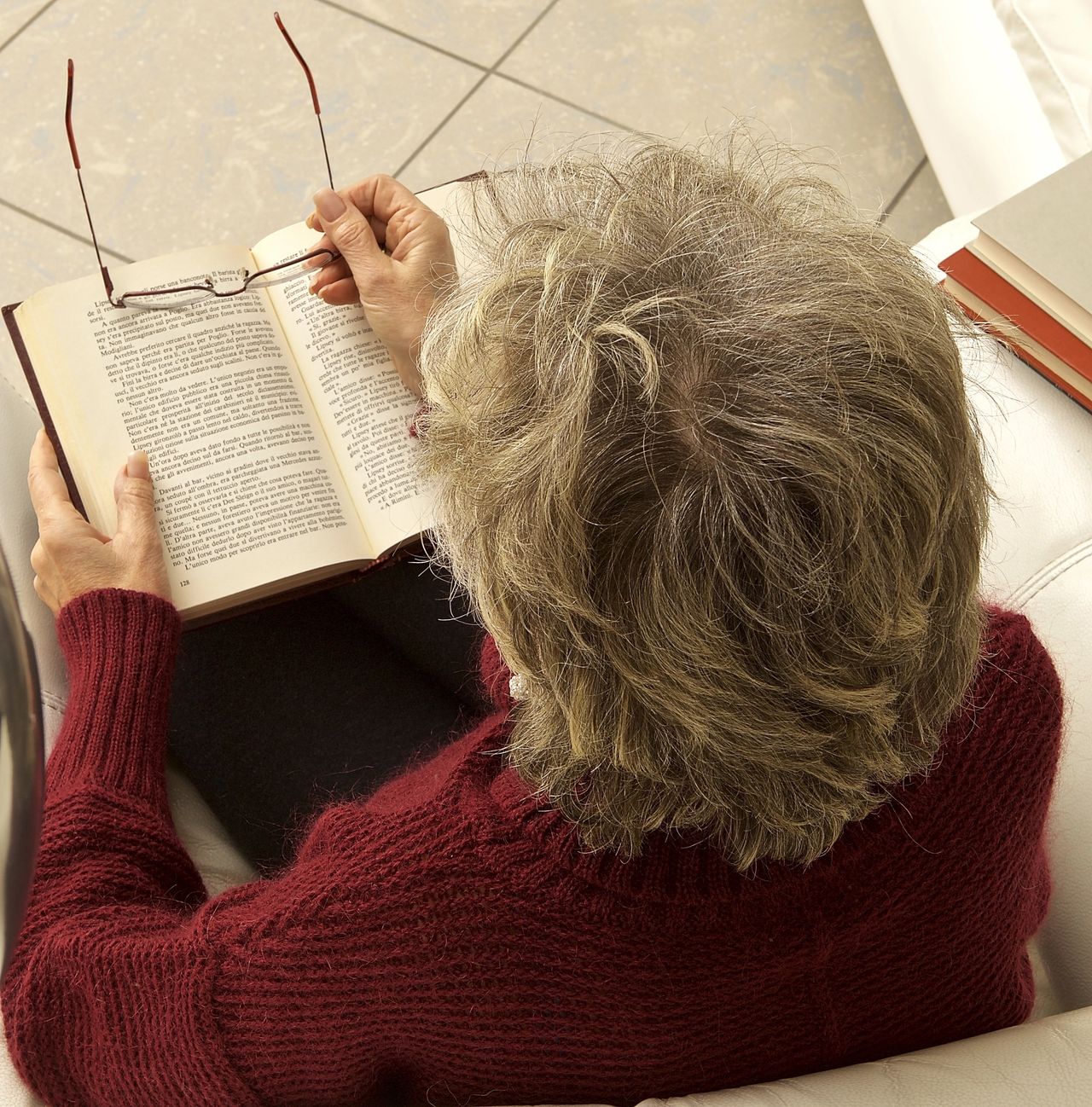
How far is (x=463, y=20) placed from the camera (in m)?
1.78

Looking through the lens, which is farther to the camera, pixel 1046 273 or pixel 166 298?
pixel 166 298

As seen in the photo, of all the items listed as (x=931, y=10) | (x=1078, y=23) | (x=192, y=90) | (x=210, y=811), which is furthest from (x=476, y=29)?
(x=210, y=811)

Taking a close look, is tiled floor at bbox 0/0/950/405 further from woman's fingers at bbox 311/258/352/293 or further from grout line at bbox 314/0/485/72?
woman's fingers at bbox 311/258/352/293

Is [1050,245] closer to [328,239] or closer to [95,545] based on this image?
[328,239]

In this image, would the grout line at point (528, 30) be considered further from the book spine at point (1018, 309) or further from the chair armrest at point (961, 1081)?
the chair armrest at point (961, 1081)

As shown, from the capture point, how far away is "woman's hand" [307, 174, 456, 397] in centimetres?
97

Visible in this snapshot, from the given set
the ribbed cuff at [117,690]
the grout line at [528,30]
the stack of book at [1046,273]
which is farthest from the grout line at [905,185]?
the ribbed cuff at [117,690]

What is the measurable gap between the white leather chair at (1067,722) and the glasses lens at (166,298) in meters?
0.15

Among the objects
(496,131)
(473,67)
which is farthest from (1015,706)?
(473,67)

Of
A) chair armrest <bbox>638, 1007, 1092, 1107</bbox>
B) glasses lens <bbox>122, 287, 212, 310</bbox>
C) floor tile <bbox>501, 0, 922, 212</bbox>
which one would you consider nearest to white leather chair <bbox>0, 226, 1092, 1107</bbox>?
chair armrest <bbox>638, 1007, 1092, 1107</bbox>

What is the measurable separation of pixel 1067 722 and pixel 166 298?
81 cm

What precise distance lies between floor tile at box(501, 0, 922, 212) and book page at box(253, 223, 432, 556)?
2.90 feet

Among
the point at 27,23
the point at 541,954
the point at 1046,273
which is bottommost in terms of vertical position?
the point at 541,954

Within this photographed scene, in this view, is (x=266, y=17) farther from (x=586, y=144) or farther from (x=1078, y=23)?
(x=1078, y=23)
